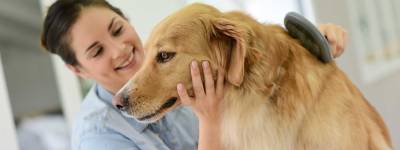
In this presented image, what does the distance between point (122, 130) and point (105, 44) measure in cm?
25

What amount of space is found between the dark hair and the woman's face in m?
0.02

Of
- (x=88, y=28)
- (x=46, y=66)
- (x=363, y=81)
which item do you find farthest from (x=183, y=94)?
(x=363, y=81)

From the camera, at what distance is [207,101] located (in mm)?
1291

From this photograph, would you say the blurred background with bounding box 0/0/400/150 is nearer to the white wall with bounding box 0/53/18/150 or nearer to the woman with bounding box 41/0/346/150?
the white wall with bounding box 0/53/18/150

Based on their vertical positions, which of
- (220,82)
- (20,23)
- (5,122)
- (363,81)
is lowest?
(363,81)

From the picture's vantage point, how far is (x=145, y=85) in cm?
Result: 124

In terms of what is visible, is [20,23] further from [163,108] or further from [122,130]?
[163,108]

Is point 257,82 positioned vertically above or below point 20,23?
above

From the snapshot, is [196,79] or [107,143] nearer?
[196,79]

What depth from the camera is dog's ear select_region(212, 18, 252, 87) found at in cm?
120

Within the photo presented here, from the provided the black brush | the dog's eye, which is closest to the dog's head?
the dog's eye

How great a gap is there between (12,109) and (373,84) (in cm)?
193

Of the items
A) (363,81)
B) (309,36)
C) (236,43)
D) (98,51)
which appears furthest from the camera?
(363,81)

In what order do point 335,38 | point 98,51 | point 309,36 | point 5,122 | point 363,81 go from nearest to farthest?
1. point 309,36
2. point 335,38
3. point 98,51
4. point 5,122
5. point 363,81
